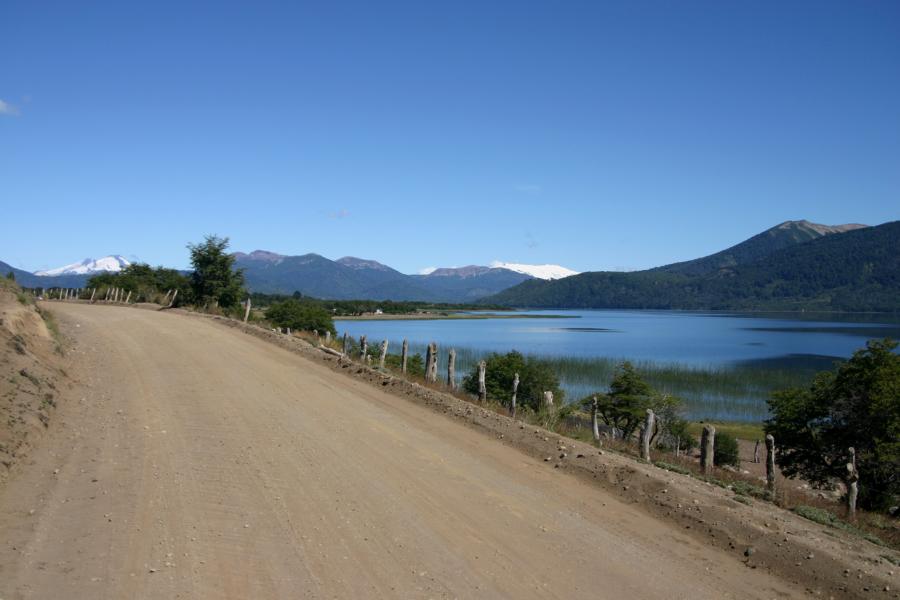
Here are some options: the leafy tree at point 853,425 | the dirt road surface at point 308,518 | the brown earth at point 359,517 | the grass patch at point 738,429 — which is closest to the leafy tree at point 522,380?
the grass patch at point 738,429

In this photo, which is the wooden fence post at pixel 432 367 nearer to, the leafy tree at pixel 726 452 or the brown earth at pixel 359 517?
the brown earth at pixel 359 517

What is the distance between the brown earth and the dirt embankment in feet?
1.04

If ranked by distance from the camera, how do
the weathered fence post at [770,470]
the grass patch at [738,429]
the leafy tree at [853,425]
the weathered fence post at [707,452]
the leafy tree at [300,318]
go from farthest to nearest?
1. the leafy tree at [300,318]
2. the grass patch at [738,429]
3. the leafy tree at [853,425]
4. the weathered fence post at [707,452]
5. the weathered fence post at [770,470]

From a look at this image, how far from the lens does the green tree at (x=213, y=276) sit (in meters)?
42.3

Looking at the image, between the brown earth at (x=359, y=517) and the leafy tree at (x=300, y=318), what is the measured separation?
65.1m

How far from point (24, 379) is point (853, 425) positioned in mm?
30421

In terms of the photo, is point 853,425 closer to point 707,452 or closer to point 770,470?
point 770,470

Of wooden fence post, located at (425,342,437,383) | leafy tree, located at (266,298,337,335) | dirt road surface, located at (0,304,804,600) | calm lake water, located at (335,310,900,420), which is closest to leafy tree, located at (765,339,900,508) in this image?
wooden fence post, located at (425,342,437,383)

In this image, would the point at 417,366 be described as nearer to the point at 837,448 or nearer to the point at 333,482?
the point at 837,448

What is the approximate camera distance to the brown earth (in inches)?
245

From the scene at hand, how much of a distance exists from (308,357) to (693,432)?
37.4m

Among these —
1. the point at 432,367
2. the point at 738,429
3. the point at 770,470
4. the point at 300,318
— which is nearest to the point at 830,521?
the point at 770,470

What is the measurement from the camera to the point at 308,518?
7516 mm

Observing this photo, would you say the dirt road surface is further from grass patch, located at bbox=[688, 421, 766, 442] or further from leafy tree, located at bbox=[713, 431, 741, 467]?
grass patch, located at bbox=[688, 421, 766, 442]
